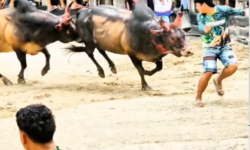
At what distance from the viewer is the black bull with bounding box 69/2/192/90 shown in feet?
28.5

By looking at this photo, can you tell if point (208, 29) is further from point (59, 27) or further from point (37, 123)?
point (37, 123)

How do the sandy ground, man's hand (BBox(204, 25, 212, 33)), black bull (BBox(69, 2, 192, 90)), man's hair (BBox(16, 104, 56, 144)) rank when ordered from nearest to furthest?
1. man's hair (BBox(16, 104, 56, 144))
2. the sandy ground
3. man's hand (BBox(204, 25, 212, 33))
4. black bull (BBox(69, 2, 192, 90))

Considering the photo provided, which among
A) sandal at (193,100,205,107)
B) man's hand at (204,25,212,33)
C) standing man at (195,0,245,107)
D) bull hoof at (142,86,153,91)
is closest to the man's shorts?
standing man at (195,0,245,107)

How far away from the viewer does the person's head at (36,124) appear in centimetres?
327

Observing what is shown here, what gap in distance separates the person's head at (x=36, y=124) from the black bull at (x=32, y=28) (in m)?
7.02

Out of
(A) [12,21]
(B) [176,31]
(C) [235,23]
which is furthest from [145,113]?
(C) [235,23]

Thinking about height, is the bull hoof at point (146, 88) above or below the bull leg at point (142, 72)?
below

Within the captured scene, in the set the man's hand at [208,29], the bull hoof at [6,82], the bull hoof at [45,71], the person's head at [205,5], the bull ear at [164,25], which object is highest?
the person's head at [205,5]

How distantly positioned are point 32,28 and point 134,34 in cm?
201

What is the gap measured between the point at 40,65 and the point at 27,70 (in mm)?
410

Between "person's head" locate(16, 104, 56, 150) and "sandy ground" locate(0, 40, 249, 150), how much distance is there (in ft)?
8.47

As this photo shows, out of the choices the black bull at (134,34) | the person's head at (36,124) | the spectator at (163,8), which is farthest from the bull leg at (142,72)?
the person's head at (36,124)

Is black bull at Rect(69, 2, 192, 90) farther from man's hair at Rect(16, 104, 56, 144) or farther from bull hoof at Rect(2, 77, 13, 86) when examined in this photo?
man's hair at Rect(16, 104, 56, 144)

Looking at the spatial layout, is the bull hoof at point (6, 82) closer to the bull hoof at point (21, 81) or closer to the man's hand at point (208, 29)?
the bull hoof at point (21, 81)
